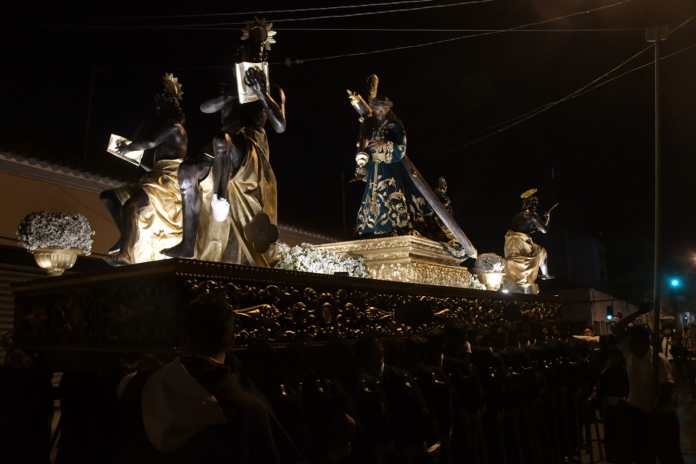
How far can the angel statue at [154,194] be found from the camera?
434cm

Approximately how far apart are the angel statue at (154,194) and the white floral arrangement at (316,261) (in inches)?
34.5

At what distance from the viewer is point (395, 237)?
6.12 meters

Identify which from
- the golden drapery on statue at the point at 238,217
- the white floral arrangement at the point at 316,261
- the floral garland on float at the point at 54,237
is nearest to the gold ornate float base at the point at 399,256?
the white floral arrangement at the point at 316,261

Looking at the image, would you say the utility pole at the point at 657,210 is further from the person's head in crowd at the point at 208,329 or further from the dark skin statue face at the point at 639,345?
the person's head in crowd at the point at 208,329

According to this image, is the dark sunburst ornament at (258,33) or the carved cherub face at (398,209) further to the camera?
the carved cherub face at (398,209)

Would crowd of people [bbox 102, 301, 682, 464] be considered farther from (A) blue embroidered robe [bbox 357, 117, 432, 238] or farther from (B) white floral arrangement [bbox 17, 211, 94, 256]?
(B) white floral arrangement [bbox 17, 211, 94, 256]

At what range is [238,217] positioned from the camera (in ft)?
14.5

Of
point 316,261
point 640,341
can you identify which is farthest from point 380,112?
point 640,341

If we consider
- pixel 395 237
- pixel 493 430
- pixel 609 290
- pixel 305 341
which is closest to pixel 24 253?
pixel 395 237

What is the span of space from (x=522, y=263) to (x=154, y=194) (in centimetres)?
648

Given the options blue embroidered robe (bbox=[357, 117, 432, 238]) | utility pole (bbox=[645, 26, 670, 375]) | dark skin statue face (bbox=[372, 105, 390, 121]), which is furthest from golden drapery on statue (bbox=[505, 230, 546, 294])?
dark skin statue face (bbox=[372, 105, 390, 121])

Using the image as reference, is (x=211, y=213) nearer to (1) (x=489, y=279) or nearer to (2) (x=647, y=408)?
(2) (x=647, y=408)

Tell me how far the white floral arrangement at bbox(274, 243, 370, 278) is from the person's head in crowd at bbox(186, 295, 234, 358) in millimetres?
2611

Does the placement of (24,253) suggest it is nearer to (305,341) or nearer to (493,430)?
(305,341)
